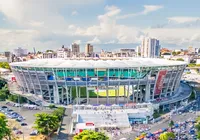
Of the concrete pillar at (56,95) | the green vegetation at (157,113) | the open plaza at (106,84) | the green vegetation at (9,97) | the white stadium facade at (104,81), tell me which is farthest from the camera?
the green vegetation at (9,97)

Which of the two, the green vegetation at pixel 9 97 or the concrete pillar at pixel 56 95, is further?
the green vegetation at pixel 9 97

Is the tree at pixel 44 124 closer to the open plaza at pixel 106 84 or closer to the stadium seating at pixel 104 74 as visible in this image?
the open plaza at pixel 106 84

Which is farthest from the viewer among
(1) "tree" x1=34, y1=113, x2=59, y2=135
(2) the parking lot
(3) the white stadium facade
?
(3) the white stadium facade

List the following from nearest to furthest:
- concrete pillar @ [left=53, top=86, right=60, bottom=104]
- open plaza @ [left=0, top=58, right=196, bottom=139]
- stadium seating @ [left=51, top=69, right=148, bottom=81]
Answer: open plaza @ [left=0, top=58, right=196, bottom=139] < stadium seating @ [left=51, top=69, right=148, bottom=81] < concrete pillar @ [left=53, top=86, right=60, bottom=104]

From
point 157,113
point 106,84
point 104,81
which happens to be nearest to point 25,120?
point 104,81

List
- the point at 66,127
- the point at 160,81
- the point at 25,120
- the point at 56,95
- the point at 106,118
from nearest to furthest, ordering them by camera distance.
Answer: the point at 66,127
the point at 106,118
the point at 25,120
the point at 56,95
the point at 160,81

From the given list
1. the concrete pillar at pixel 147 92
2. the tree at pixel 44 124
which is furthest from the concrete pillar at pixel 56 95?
the concrete pillar at pixel 147 92

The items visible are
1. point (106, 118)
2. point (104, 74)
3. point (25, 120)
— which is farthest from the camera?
point (104, 74)

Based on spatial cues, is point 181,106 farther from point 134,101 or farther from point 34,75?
point 34,75

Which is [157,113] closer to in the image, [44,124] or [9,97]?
[44,124]

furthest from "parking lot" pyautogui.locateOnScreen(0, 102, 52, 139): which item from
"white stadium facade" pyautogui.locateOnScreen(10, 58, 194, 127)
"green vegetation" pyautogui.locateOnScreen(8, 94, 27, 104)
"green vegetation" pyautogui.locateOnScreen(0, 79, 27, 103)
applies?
"white stadium facade" pyautogui.locateOnScreen(10, 58, 194, 127)

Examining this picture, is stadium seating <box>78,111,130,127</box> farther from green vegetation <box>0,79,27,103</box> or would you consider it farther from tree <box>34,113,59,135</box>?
green vegetation <box>0,79,27,103</box>
